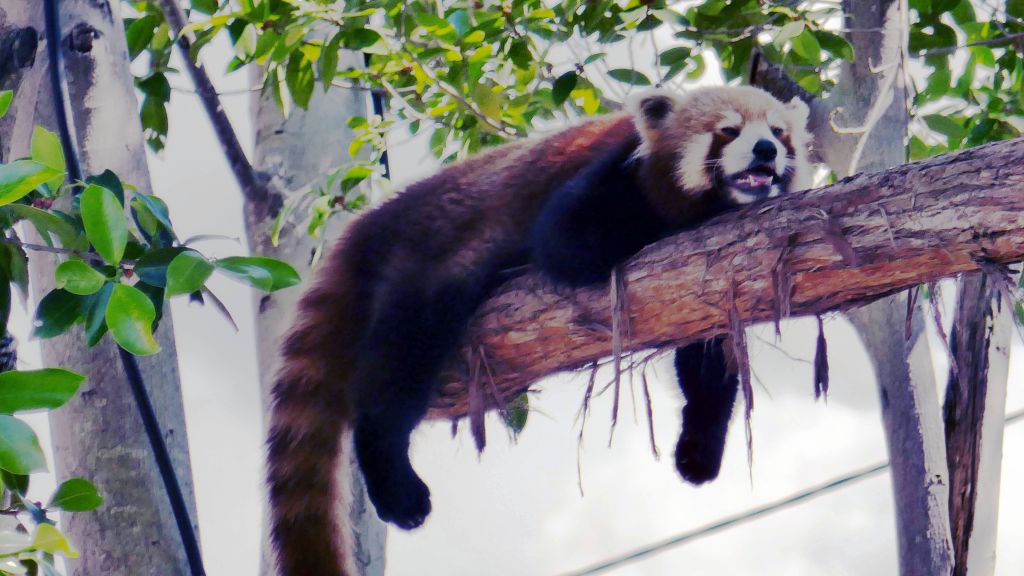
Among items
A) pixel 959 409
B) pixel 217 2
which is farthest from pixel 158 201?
pixel 959 409

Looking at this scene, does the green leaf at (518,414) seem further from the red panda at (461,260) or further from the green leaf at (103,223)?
the green leaf at (103,223)

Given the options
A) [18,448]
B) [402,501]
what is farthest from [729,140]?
[18,448]

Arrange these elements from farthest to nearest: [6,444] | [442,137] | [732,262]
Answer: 1. [442,137]
2. [732,262]
3. [6,444]

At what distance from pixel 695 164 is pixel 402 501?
1119mm

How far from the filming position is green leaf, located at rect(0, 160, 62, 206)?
1296 mm

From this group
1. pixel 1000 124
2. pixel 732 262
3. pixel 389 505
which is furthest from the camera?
pixel 1000 124

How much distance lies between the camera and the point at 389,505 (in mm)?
2369

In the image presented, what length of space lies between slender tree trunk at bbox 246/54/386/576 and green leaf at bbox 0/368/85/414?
1.59m

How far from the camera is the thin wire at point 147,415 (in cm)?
180

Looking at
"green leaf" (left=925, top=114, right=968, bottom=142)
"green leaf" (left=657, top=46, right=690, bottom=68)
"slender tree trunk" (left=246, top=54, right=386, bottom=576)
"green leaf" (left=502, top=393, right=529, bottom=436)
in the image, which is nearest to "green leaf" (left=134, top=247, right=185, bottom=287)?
"green leaf" (left=502, top=393, right=529, bottom=436)

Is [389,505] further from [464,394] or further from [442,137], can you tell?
[442,137]

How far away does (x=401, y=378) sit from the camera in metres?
2.25

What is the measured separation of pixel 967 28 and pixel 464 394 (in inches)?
71.6

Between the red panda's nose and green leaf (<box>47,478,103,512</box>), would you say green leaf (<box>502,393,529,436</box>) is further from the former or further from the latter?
green leaf (<box>47,478,103,512</box>)
